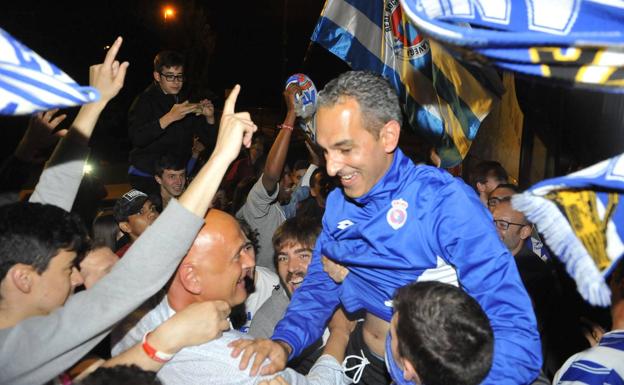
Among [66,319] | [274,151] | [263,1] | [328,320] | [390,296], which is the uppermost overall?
[263,1]

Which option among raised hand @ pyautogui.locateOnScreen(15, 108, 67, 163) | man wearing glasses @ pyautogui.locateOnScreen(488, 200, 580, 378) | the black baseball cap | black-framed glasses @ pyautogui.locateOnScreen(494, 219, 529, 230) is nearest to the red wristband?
raised hand @ pyautogui.locateOnScreen(15, 108, 67, 163)

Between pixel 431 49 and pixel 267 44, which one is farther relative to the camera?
pixel 267 44

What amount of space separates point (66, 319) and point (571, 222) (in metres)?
1.70

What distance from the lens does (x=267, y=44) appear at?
899 inches

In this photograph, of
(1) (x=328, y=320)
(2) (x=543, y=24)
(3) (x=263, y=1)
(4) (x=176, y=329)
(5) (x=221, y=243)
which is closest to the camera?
(2) (x=543, y=24)

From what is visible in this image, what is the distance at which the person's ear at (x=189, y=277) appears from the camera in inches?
98.2

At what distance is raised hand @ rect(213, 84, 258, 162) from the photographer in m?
2.35

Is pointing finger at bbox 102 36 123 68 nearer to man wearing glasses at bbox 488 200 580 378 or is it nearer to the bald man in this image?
the bald man

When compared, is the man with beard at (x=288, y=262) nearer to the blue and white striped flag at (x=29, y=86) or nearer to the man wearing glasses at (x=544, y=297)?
the man wearing glasses at (x=544, y=297)

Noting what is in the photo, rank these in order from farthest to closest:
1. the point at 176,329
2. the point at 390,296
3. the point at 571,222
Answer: the point at 390,296, the point at 176,329, the point at 571,222

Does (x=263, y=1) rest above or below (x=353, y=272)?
above

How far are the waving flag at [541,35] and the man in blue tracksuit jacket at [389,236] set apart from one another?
2.57ft

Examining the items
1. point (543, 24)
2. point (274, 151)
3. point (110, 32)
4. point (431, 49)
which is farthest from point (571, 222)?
point (110, 32)

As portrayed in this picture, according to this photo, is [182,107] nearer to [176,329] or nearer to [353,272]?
[353,272]
